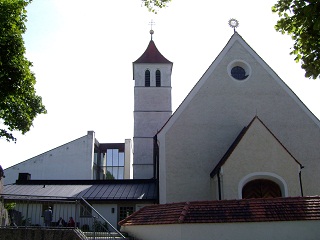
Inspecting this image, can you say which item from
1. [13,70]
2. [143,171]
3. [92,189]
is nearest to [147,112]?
[143,171]

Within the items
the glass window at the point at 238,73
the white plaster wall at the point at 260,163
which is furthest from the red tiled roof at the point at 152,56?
the white plaster wall at the point at 260,163

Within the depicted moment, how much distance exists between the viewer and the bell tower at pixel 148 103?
38.6 m

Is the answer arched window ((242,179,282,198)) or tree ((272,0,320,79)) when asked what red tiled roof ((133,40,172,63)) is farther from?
tree ((272,0,320,79))

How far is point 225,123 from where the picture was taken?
2167cm

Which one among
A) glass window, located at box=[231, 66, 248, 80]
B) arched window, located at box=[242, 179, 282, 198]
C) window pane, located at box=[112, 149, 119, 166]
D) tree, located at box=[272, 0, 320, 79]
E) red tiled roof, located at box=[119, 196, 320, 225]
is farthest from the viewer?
window pane, located at box=[112, 149, 119, 166]

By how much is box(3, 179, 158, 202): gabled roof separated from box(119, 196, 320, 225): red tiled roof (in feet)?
32.5

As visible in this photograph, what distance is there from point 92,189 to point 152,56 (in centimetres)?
2233

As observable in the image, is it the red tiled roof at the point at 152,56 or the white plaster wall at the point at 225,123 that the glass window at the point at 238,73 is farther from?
the red tiled roof at the point at 152,56

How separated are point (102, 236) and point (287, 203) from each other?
6.44 metres

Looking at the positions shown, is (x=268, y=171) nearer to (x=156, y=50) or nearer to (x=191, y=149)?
(x=191, y=149)

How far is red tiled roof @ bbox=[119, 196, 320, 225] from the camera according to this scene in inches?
491

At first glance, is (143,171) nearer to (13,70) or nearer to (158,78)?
(158,78)

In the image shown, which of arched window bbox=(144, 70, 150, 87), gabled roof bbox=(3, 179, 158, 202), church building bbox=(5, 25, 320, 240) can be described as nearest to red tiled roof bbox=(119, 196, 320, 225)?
church building bbox=(5, 25, 320, 240)

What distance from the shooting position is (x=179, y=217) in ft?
41.4
